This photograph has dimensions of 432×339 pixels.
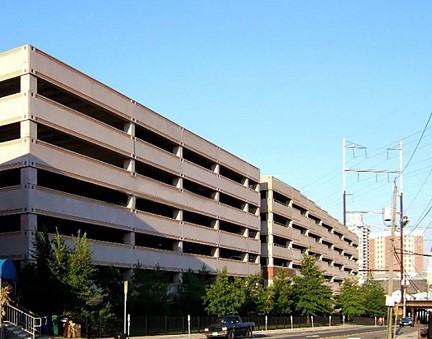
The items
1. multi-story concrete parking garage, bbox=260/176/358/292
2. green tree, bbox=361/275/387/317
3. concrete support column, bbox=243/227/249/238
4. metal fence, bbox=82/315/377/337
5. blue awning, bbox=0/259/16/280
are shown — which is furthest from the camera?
green tree, bbox=361/275/387/317

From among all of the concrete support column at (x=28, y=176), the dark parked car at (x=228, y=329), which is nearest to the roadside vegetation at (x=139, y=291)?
the concrete support column at (x=28, y=176)

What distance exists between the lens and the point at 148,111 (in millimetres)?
61375

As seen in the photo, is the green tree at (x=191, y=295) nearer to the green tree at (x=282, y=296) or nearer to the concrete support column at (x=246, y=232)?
the green tree at (x=282, y=296)

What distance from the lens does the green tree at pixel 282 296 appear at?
245ft

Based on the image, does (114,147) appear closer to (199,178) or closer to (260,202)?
(199,178)

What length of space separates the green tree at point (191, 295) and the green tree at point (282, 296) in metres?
16.5

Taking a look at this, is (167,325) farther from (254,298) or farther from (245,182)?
(245,182)

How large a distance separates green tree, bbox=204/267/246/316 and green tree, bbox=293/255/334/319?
21.1 meters

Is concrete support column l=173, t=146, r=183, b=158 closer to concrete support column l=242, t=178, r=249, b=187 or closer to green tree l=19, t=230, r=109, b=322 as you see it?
concrete support column l=242, t=178, r=249, b=187

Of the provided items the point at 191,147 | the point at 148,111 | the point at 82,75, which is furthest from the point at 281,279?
the point at 82,75

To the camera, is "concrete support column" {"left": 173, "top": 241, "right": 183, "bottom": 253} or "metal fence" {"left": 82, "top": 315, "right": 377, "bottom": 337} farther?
"concrete support column" {"left": 173, "top": 241, "right": 183, "bottom": 253}

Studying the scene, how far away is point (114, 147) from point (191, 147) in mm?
15627

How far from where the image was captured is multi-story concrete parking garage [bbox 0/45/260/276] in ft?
152

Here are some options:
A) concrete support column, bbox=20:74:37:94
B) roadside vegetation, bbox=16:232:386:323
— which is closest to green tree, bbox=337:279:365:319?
roadside vegetation, bbox=16:232:386:323
